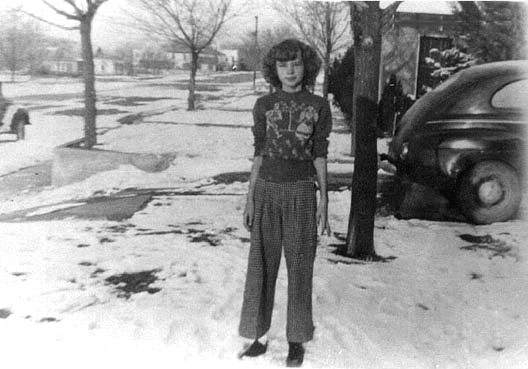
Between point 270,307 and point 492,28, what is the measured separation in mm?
1663

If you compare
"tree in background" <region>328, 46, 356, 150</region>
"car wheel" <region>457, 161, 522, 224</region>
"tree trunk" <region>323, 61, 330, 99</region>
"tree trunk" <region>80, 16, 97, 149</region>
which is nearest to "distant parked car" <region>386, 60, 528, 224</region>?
"car wheel" <region>457, 161, 522, 224</region>

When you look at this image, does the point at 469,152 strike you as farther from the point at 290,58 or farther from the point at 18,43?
the point at 18,43

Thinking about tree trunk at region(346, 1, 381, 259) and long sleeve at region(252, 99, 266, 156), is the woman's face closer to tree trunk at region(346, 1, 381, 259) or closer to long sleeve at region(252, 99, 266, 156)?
long sleeve at region(252, 99, 266, 156)

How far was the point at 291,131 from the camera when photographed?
1.72 m

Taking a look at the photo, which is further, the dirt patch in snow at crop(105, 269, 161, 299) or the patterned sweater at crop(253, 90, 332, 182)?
the dirt patch in snow at crop(105, 269, 161, 299)

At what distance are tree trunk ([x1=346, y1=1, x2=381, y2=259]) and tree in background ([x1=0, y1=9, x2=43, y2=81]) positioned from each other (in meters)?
1.60

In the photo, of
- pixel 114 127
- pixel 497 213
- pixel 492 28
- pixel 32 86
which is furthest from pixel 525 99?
pixel 32 86

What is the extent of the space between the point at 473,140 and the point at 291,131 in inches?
47.2

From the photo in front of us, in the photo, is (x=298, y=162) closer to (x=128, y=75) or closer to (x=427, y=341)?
(x=427, y=341)

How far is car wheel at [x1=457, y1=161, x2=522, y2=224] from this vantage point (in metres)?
2.35

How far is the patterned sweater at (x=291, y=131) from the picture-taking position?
1722mm

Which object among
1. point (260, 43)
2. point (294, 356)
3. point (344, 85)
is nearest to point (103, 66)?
point (260, 43)

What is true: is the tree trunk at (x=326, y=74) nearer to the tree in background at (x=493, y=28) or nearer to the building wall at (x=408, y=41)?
the building wall at (x=408, y=41)

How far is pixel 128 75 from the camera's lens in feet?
8.58
